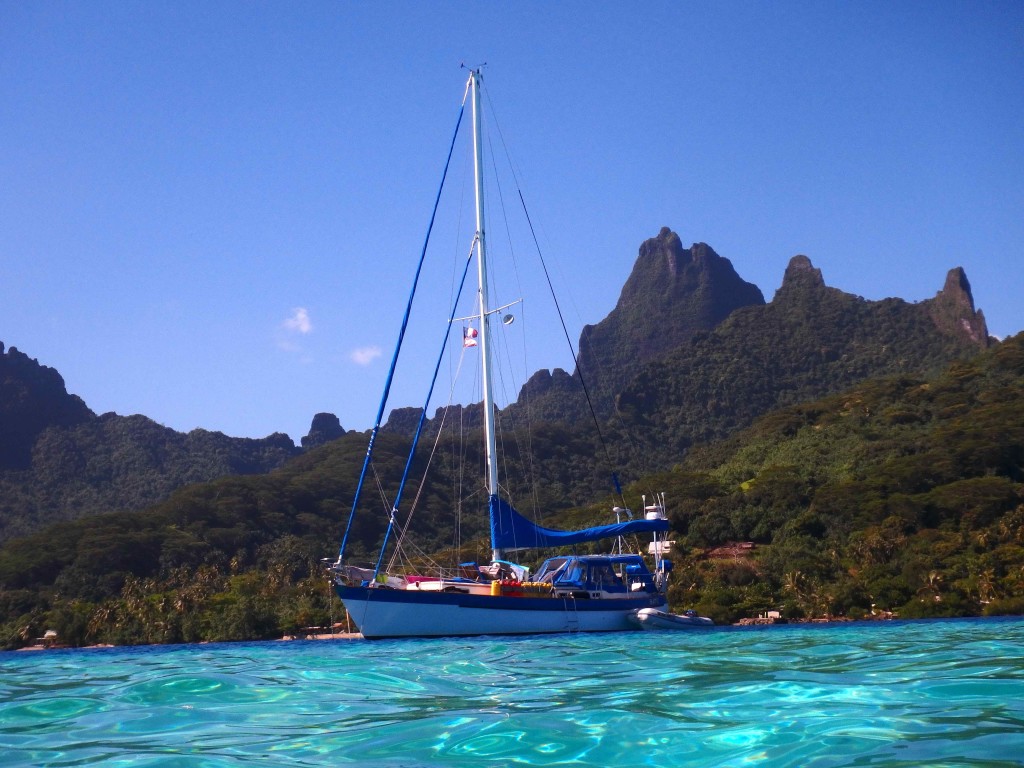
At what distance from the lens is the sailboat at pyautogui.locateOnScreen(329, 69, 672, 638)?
21.9 m

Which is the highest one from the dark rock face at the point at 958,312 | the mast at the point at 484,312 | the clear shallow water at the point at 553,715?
the dark rock face at the point at 958,312

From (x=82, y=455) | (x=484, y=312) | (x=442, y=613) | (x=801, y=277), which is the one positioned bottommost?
(x=442, y=613)

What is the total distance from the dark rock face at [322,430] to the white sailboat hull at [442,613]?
10628 centimetres

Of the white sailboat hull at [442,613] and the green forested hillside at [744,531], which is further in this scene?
the green forested hillside at [744,531]

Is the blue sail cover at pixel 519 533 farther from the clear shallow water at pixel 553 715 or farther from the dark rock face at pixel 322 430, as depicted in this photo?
the dark rock face at pixel 322 430

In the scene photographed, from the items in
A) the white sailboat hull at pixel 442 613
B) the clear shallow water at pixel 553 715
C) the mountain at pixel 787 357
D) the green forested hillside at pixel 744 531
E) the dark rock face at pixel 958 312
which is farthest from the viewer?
the dark rock face at pixel 958 312

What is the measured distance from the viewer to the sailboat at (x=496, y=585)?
71.9ft

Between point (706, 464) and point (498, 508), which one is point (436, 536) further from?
point (498, 508)

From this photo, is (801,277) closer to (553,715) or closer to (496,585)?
(496,585)

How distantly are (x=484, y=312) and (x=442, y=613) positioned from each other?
8.51m

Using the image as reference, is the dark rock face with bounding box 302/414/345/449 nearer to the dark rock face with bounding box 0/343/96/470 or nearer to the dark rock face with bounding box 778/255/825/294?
the dark rock face with bounding box 0/343/96/470

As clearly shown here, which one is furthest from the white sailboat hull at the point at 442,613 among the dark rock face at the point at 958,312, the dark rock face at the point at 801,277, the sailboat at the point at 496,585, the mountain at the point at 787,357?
the dark rock face at the point at 801,277

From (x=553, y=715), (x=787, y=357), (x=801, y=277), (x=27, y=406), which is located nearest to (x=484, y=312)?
(x=553, y=715)

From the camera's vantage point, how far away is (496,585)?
22.8 meters
